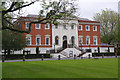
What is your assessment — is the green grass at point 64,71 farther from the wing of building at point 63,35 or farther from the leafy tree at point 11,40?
the wing of building at point 63,35

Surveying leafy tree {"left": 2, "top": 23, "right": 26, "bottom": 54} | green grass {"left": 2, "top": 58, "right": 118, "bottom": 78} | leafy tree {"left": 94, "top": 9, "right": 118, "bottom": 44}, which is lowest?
green grass {"left": 2, "top": 58, "right": 118, "bottom": 78}

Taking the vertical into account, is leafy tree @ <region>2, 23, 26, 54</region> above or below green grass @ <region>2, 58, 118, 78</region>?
above

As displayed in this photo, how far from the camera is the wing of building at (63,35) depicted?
49875 mm

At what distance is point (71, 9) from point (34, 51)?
101 ft

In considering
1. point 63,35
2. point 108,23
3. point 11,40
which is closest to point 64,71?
point 11,40

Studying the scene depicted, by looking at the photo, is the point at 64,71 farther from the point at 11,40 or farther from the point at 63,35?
the point at 63,35

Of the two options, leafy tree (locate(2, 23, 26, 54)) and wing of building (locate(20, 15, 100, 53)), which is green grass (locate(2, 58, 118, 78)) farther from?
wing of building (locate(20, 15, 100, 53))

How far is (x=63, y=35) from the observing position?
5200cm

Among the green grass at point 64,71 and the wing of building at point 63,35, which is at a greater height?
the wing of building at point 63,35

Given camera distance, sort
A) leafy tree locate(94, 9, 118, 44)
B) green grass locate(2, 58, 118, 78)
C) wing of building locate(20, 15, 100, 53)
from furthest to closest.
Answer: leafy tree locate(94, 9, 118, 44)
wing of building locate(20, 15, 100, 53)
green grass locate(2, 58, 118, 78)

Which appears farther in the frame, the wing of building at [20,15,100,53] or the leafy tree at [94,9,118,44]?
the leafy tree at [94,9,118,44]

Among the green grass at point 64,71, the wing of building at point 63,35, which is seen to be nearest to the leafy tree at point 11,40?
the wing of building at point 63,35

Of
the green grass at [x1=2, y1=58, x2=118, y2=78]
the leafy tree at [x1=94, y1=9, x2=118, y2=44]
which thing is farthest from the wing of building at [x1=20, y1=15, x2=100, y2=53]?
the green grass at [x1=2, y1=58, x2=118, y2=78]

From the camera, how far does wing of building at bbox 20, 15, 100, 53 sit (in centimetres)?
4988
